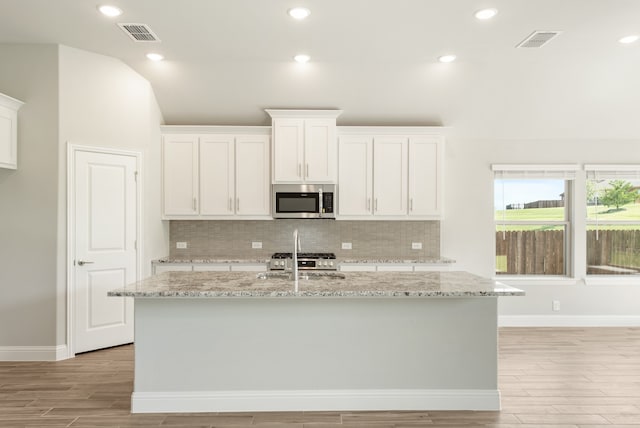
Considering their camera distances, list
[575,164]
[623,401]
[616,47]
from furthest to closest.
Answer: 1. [575,164]
2. [616,47]
3. [623,401]

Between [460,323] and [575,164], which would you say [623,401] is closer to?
[460,323]

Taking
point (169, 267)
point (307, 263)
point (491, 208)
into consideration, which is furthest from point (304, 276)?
point (491, 208)

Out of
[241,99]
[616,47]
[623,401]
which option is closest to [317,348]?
[623,401]

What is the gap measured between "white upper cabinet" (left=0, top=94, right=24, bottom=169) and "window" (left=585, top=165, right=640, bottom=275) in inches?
263

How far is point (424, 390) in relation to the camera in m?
3.09

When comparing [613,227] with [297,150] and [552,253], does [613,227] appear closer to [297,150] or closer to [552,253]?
[552,253]

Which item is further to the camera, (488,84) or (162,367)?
(488,84)

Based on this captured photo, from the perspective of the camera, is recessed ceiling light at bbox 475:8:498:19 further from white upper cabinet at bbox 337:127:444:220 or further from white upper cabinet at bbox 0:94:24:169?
white upper cabinet at bbox 0:94:24:169

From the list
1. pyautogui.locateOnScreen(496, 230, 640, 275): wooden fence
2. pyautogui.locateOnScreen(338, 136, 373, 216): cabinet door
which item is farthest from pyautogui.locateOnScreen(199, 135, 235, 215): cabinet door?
pyautogui.locateOnScreen(496, 230, 640, 275): wooden fence

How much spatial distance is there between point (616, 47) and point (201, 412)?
4859 millimetres

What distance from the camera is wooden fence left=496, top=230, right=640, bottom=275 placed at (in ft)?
19.1

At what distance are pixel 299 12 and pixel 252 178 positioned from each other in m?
2.31

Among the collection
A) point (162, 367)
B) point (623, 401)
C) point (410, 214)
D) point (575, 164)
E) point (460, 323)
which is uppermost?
point (575, 164)

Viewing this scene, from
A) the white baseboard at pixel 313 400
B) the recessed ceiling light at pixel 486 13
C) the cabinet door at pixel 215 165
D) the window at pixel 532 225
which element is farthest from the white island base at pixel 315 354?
the window at pixel 532 225
